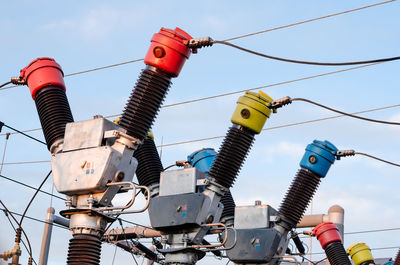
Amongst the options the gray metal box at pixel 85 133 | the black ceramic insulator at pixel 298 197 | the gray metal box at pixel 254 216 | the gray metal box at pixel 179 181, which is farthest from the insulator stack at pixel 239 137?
the gray metal box at pixel 85 133

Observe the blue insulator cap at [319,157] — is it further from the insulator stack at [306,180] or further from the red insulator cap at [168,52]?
the red insulator cap at [168,52]

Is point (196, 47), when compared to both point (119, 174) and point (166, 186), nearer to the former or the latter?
point (119, 174)

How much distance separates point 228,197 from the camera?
12719mm

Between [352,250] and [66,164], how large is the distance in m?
8.02


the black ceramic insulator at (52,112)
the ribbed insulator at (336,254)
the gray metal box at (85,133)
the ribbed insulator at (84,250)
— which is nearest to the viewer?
the ribbed insulator at (84,250)

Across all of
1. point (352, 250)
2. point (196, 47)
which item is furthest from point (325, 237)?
point (196, 47)

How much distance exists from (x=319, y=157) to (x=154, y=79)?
4.69 meters

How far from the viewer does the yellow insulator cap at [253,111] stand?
10.6 m

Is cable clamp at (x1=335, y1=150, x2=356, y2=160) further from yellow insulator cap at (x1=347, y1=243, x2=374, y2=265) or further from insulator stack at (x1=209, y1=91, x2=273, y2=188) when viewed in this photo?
yellow insulator cap at (x1=347, y1=243, x2=374, y2=265)

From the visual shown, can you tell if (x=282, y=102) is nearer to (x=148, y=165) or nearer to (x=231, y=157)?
(x=231, y=157)

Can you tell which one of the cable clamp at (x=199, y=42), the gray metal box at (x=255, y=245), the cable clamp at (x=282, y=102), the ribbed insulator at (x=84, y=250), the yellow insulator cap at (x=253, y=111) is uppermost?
the yellow insulator cap at (x=253, y=111)

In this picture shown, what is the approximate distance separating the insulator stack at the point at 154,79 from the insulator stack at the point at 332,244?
5.65 m

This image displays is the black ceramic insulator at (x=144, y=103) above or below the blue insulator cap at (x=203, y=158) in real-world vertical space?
below

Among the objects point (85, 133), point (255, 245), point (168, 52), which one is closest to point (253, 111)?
point (255, 245)
